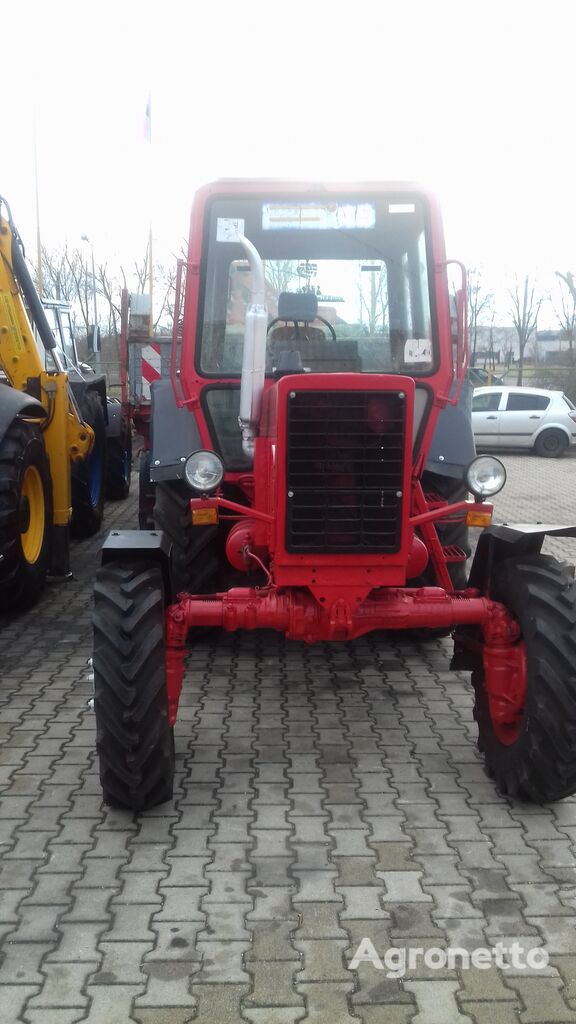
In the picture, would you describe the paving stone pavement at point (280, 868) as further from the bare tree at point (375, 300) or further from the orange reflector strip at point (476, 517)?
the bare tree at point (375, 300)

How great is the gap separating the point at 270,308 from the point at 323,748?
237 centimetres

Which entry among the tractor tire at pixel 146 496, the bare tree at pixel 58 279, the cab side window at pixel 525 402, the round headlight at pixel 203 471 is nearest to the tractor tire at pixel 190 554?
the round headlight at pixel 203 471

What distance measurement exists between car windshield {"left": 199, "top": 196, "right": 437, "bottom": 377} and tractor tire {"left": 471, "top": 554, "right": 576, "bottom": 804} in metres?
1.61

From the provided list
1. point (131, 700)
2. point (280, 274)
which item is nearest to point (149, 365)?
point (280, 274)

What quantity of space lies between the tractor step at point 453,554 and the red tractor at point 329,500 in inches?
14.9

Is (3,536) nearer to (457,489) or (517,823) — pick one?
(457,489)

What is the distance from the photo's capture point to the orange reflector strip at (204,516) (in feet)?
13.7

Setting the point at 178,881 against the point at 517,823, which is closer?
the point at 178,881

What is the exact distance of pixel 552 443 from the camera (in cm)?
1844

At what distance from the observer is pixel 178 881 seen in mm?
3217

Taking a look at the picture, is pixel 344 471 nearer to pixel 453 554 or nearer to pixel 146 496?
pixel 453 554

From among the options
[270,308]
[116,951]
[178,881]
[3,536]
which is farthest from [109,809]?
[270,308]

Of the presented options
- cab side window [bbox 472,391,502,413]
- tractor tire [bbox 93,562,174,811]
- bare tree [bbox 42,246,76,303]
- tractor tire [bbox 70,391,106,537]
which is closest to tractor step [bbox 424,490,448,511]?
tractor tire [bbox 93,562,174,811]

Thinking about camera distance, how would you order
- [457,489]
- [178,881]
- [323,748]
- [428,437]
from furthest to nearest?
[457,489] < [428,437] < [323,748] < [178,881]
